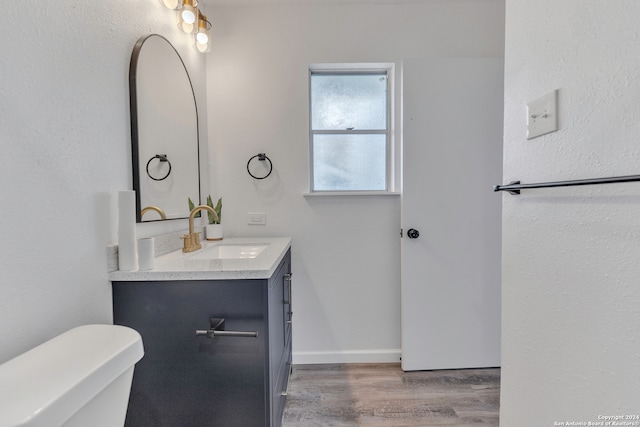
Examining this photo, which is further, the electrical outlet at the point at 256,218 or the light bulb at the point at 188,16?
the electrical outlet at the point at 256,218

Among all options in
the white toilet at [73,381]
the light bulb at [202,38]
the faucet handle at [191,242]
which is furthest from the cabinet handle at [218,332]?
the light bulb at [202,38]

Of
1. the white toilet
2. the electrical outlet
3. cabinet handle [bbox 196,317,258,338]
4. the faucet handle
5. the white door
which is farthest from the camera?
the electrical outlet

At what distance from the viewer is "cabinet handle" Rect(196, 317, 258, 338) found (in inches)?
39.5

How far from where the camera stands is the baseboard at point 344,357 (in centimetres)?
201

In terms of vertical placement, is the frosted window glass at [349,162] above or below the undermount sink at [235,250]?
above

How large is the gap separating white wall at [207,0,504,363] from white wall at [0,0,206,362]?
82cm

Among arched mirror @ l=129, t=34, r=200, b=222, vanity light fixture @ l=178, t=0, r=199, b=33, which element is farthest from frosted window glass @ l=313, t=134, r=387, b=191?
vanity light fixture @ l=178, t=0, r=199, b=33

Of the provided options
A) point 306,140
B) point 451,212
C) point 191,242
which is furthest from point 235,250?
point 451,212

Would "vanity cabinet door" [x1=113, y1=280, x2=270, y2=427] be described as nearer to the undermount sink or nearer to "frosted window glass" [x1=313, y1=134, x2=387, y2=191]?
the undermount sink

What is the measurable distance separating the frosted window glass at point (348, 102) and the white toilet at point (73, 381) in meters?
1.72

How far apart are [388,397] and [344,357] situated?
0.41 m

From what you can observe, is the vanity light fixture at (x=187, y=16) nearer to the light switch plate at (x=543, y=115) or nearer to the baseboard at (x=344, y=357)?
the light switch plate at (x=543, y=115)

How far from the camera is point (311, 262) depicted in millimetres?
2004

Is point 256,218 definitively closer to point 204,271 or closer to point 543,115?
point 204,271
